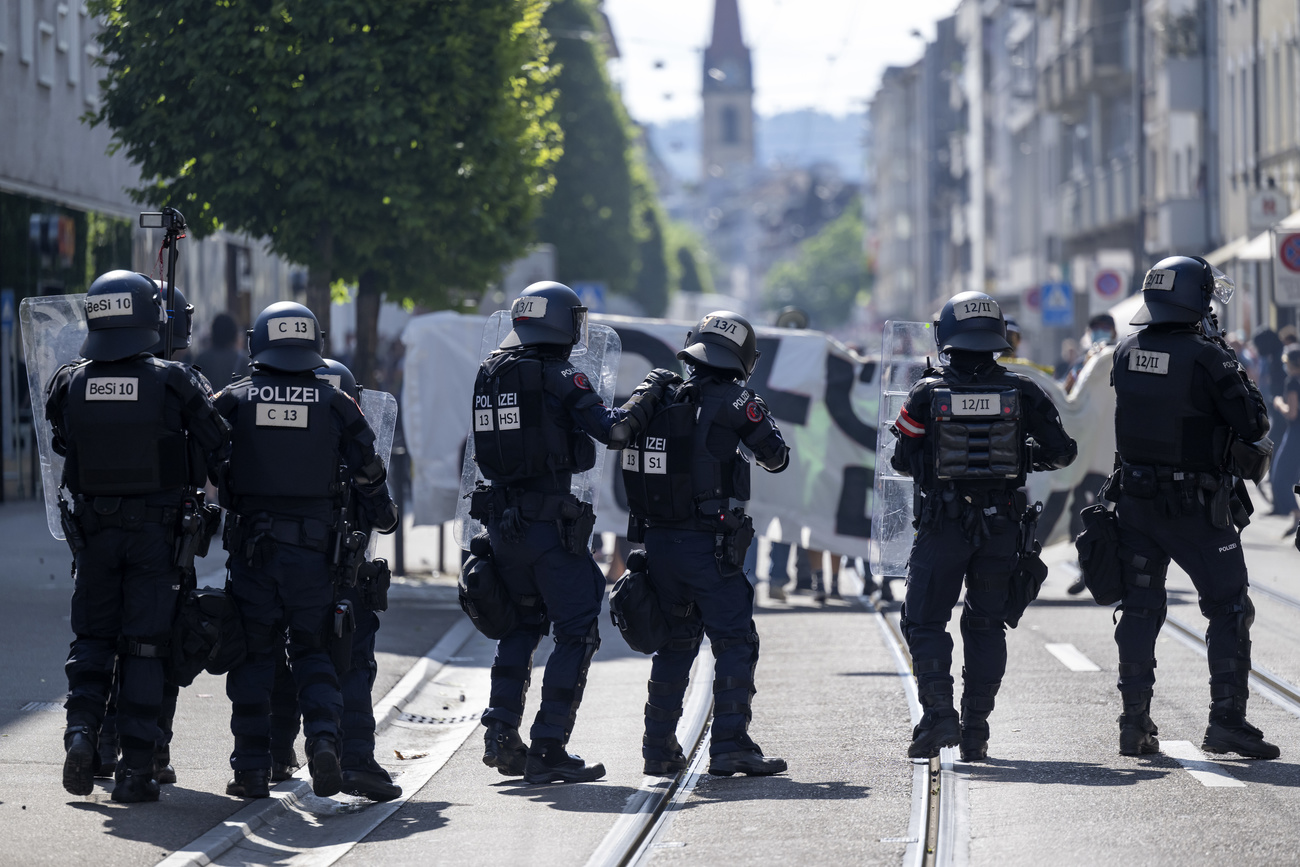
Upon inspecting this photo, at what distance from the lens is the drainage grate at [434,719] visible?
31.9ft

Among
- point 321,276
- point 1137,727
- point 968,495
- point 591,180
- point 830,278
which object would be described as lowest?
point 1137,727

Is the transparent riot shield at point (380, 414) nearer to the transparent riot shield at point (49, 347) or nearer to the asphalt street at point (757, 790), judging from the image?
the transparent riot shield at point (49, 347)

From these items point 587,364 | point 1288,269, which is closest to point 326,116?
point 587,364

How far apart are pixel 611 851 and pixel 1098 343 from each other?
33.4ft

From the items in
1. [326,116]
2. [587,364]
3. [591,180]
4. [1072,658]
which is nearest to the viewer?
[587,364]

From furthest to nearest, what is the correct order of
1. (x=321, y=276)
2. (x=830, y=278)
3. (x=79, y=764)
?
(x=830, y=278)
(x=321, y=276)
(x=79, y=764)

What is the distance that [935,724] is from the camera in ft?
25.6

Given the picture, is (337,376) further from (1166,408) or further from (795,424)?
(795,424)

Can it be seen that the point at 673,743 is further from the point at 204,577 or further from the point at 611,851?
the point at 204,577

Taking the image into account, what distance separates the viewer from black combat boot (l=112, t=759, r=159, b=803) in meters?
7.11

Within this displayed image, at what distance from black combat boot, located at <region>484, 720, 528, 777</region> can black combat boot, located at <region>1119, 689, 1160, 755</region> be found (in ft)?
7.82

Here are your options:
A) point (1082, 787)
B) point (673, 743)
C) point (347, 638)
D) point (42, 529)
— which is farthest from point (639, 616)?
point (42, 529)

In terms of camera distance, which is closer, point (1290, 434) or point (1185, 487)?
point (1185, 487)

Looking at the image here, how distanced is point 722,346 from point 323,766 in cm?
225
